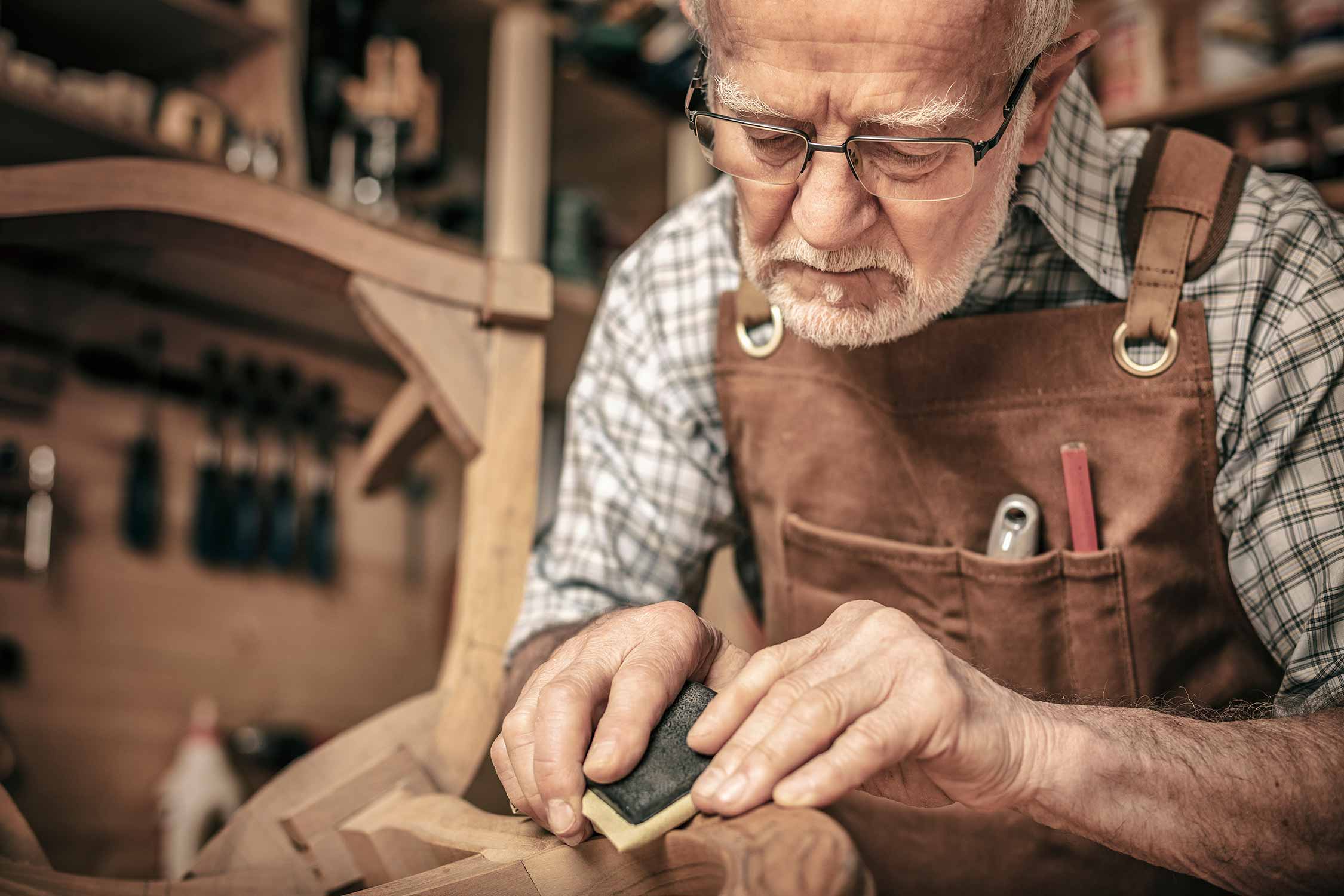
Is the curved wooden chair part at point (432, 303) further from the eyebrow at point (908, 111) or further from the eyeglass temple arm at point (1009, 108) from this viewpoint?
the eyeglass temple arm at point (1009, 108)

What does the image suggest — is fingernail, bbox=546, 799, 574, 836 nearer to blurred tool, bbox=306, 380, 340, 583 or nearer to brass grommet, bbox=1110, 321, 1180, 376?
brass grommet, bbox=1110, 321, 1180, 376

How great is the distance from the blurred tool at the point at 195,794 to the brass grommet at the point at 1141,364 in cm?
139

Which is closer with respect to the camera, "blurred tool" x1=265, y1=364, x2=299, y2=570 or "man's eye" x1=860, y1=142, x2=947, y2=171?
"man's eye" x1=860, y1=142, x2=947, y2=171

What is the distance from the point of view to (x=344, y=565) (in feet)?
6.68

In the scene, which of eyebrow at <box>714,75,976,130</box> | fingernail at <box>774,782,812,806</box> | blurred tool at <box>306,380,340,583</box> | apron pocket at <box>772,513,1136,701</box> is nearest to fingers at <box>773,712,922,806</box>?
fingernail at <box>774,782,812,806</box>

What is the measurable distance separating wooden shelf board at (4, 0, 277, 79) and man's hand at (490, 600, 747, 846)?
137 cm

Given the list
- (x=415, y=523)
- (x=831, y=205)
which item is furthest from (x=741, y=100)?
(x=415, y=523)

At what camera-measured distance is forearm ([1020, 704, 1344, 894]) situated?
2.21 feet

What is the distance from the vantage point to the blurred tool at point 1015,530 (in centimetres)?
96

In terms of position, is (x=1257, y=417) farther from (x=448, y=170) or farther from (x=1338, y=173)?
(x=448, y=170)

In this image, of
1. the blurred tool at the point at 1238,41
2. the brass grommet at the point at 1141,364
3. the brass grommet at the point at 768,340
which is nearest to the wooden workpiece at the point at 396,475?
the brass grommet at the point at 768,340

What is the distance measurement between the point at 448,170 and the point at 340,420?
0.58 metres

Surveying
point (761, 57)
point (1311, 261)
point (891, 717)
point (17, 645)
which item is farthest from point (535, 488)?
point (17, 645)

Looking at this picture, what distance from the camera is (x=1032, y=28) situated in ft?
2.77
